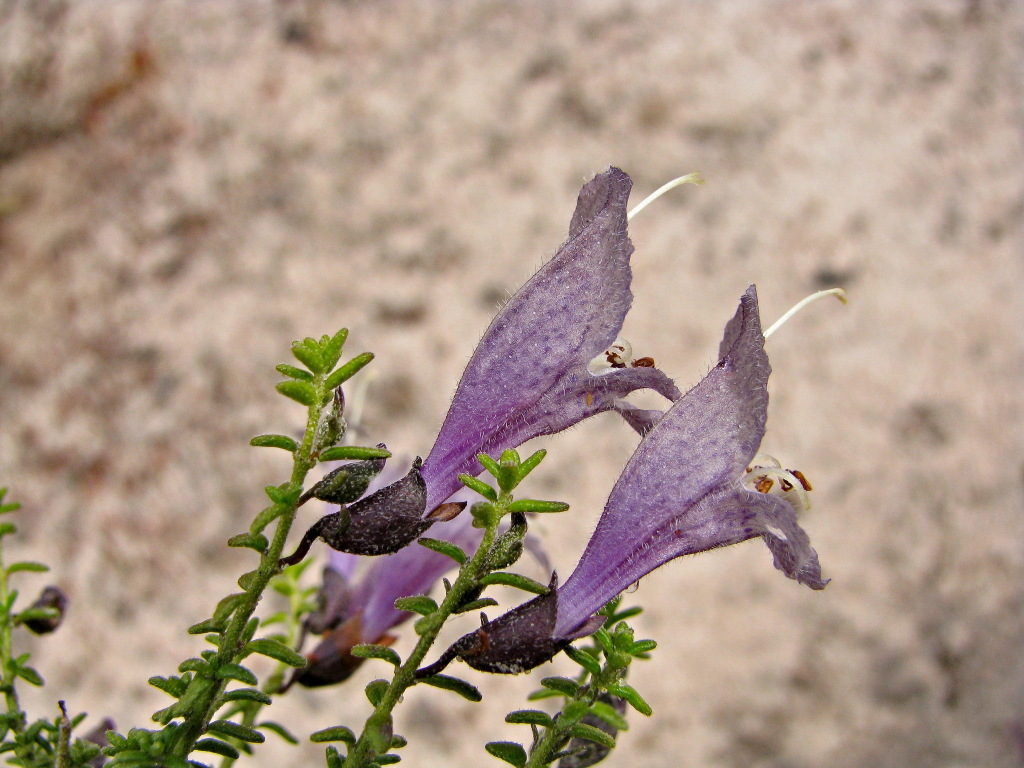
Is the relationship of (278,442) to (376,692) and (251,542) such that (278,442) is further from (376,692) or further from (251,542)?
(376,692)

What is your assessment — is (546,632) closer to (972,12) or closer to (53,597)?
(53,597)

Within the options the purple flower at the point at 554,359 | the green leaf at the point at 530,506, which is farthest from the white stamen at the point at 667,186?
the green leaf at the point at 530,506

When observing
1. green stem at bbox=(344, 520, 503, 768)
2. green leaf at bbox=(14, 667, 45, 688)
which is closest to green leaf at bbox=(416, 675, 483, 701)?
green stem at bbox=(344, 520, 503, 768)

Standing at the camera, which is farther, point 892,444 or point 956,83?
point 956,83

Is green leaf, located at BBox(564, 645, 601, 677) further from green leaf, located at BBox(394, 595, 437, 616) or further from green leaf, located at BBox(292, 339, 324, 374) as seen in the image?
green leaf, located at BBox(292, 339, 324, 374)

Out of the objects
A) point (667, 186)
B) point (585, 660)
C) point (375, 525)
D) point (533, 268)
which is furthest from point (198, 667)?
point (533, 268)

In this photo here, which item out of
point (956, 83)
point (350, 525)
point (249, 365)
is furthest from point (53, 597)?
point (956, 83)

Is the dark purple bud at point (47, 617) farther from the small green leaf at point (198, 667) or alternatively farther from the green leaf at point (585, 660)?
the green leaf at point (585, 660)
